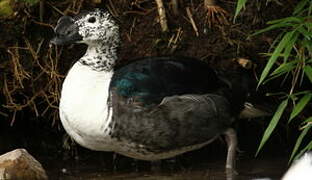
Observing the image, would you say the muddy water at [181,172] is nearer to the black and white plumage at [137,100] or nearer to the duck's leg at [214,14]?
the black and white plumage at [137,100]

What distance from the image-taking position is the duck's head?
4.95 m

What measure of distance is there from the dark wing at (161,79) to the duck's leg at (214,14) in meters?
0.58

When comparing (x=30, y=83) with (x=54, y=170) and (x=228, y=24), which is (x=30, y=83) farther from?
(x=228, y=24)

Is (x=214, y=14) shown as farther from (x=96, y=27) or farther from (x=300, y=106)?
(x=300, y=106)

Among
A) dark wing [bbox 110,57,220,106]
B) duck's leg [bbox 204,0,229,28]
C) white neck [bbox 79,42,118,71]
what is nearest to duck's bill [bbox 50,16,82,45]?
white neck [bbox 79,42,118,71]

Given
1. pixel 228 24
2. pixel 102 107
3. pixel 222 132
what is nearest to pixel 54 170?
pixel 102 107

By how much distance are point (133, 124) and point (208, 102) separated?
609mm

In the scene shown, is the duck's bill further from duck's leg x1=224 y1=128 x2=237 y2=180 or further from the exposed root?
duck's leg x1=224 y1=128 x2=237 y2=180

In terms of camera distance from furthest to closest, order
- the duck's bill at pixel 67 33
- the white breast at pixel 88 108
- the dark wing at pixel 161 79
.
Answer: the duck's bill at pixel 67 33
the dark wing at pixel 161 79
the white breast at pixel 88 108

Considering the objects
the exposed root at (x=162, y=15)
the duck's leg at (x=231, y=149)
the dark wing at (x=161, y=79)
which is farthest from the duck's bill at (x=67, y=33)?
the duck's leg at (x=231, y=149)

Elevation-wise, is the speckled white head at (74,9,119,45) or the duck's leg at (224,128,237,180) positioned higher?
the speckled white head at (74,9,119,45)

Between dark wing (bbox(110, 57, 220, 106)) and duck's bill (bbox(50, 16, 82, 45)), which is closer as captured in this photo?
dark wing (bbox(110, 57, 220, 106))

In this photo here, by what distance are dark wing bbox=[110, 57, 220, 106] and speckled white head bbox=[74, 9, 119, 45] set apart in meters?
0.26

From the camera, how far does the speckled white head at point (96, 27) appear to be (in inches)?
195
